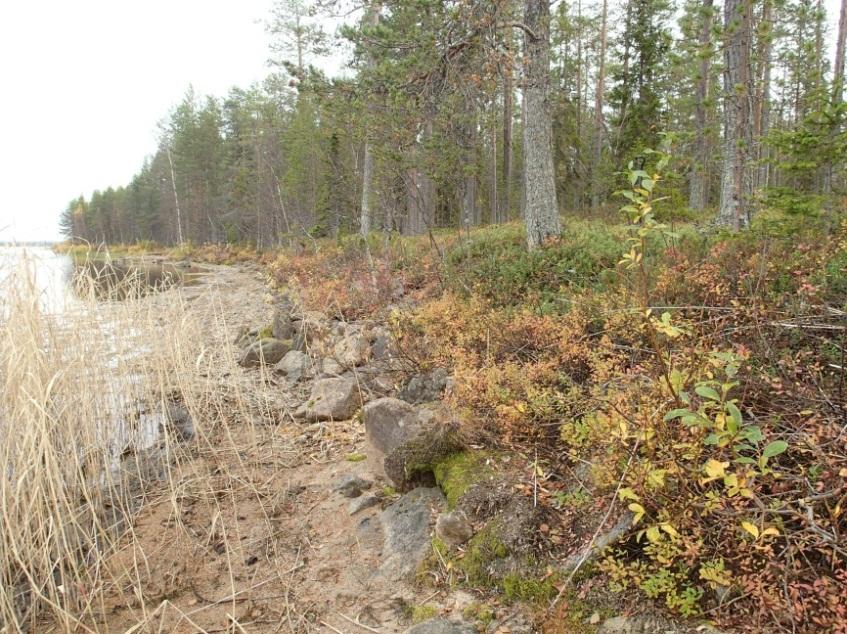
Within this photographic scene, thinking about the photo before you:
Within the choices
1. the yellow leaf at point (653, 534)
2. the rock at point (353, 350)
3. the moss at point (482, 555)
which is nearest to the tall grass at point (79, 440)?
the rock at point (353, 350)

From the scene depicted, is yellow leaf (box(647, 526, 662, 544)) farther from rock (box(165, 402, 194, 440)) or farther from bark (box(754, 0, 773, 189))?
bark (box(754, 0, 773, 189))

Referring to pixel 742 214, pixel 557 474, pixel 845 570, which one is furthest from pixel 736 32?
pixel 845 570

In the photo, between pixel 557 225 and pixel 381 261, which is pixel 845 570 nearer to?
pixel 557 225

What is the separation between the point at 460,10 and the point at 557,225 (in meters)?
3.13

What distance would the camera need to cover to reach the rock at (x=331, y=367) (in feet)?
18.3

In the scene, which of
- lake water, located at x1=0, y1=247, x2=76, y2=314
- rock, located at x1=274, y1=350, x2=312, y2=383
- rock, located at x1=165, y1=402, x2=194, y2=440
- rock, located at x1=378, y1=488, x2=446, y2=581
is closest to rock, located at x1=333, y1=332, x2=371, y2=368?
rock, located at x1=274, y1=350, x2=312, y2=383

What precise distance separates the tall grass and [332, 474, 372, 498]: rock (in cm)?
107

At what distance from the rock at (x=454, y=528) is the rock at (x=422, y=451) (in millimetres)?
526

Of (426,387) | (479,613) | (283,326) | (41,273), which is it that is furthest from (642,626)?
(283,326)

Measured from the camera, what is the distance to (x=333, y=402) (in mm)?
4910

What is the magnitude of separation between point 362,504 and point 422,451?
0.55m

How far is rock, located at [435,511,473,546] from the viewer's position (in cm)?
267

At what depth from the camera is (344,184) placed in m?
17.9

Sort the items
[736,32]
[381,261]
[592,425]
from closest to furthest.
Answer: [592,425]
[736,32]
[381,261]
